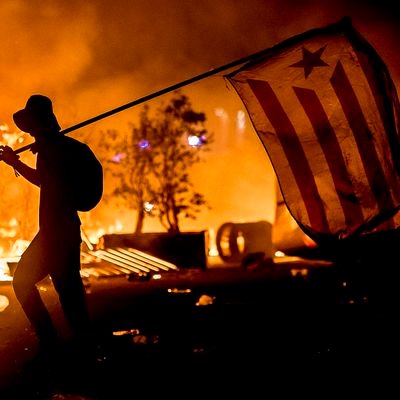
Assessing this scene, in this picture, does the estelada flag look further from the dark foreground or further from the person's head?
the person's head

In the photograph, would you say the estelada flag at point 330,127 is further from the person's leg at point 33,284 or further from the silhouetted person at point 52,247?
the person's leg at point 33,284

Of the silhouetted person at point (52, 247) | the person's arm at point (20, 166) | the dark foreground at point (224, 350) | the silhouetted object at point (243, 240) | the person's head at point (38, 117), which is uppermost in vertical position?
the silhouetted object at point (243, 240)

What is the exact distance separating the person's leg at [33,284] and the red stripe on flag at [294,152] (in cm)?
185

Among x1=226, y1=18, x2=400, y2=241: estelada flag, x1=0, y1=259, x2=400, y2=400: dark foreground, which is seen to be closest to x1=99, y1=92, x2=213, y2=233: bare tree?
x1=0, y1=259, x2=400, y2=400: dark foreground

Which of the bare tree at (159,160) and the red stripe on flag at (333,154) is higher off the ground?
the bare tree at (159,160)

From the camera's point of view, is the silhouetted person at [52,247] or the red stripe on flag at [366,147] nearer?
the silhouetted person at [52,247]

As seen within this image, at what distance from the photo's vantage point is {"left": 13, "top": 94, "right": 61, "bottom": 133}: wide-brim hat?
148 inches

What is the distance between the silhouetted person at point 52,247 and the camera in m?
3.66

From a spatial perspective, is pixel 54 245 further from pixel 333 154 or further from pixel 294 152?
pixel 333 154

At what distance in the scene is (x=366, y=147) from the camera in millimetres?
4012

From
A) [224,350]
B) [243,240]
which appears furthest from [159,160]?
[224,350]

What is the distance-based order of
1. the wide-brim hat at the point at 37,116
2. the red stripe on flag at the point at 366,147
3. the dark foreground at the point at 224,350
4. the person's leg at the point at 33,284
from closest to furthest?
the dark foreground at the point at 224,350
the person's leg at the point at 33,284
the wide-brim hat at the point at 37,116
the red stripe on flag at the point at 366,147

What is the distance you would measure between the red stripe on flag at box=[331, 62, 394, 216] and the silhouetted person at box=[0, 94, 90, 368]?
1984 millimetres

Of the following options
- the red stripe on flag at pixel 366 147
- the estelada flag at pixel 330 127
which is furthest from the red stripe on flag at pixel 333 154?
the red stripe on flag at pixel 366 147
